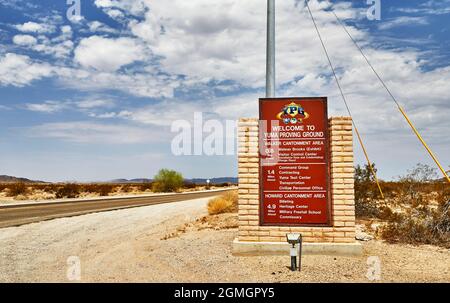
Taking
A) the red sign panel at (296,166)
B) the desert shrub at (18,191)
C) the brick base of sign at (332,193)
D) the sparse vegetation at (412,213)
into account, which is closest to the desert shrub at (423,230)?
the sparse vegetation at (412,213)

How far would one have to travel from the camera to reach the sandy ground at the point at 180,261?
758cm

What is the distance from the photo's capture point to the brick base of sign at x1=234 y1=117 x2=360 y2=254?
29.0ft

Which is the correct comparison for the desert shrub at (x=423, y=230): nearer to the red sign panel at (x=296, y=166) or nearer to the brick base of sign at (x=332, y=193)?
the brick base of sign at (x=332, y=193)

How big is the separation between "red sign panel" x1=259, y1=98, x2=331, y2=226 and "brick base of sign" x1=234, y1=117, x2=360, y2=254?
14cm

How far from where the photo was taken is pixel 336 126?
351 inches

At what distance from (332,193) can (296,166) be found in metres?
0.97

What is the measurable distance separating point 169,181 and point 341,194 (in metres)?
53.5

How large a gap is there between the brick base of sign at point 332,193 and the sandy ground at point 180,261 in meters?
0.46

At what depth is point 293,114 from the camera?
360 inches

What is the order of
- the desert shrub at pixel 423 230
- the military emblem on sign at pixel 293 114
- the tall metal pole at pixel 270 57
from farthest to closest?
the desert shrub at pixel 423 230, the tall metal pole at pixel 270 57, the military emblem on sign at pixel 293 114

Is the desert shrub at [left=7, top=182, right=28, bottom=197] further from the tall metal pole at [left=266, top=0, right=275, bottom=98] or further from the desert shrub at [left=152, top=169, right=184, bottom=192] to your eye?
the tall metal pole at [left=266, top=0, right=275, bottom=98]

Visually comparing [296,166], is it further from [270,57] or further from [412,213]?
[412,213]

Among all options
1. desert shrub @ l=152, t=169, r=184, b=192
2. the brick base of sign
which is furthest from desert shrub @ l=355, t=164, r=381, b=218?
desert shrub @ l=152, t=169, r=184, b=192
